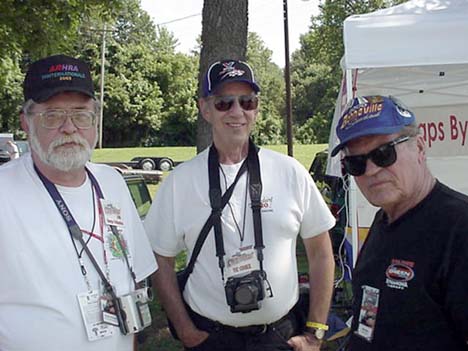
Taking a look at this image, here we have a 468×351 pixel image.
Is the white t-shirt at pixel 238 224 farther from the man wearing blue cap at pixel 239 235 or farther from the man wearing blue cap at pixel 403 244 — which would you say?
the man wearing blue cap at pixel 403 244

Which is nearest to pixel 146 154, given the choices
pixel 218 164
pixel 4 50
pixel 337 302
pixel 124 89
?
pixel 124 89

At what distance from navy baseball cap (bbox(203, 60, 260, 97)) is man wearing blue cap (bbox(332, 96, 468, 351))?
749 millimetres

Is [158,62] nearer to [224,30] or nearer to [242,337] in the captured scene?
[224,30]

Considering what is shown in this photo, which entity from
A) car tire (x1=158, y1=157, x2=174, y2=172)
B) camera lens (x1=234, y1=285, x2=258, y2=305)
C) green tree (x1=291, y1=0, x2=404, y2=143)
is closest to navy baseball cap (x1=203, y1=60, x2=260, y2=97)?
camera lens (x1=234, y1=285, x2=258, y2=305)

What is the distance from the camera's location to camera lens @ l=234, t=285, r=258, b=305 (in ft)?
8.02

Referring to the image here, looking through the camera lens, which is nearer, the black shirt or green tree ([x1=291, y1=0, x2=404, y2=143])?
the black shirt

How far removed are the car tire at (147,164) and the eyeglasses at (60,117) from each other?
78.3 feet

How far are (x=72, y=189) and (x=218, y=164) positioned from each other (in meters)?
0.70

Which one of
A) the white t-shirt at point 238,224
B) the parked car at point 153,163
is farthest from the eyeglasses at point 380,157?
the parked car at point 153,163

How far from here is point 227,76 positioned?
264 centimetres

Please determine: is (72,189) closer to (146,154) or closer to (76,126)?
(76,126)

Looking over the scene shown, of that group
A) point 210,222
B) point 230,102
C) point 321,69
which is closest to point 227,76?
point 230,102

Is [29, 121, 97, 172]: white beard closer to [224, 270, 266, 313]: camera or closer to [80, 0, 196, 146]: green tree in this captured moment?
[224, 270, 266, 313]: camera

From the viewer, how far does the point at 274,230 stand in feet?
8.45
